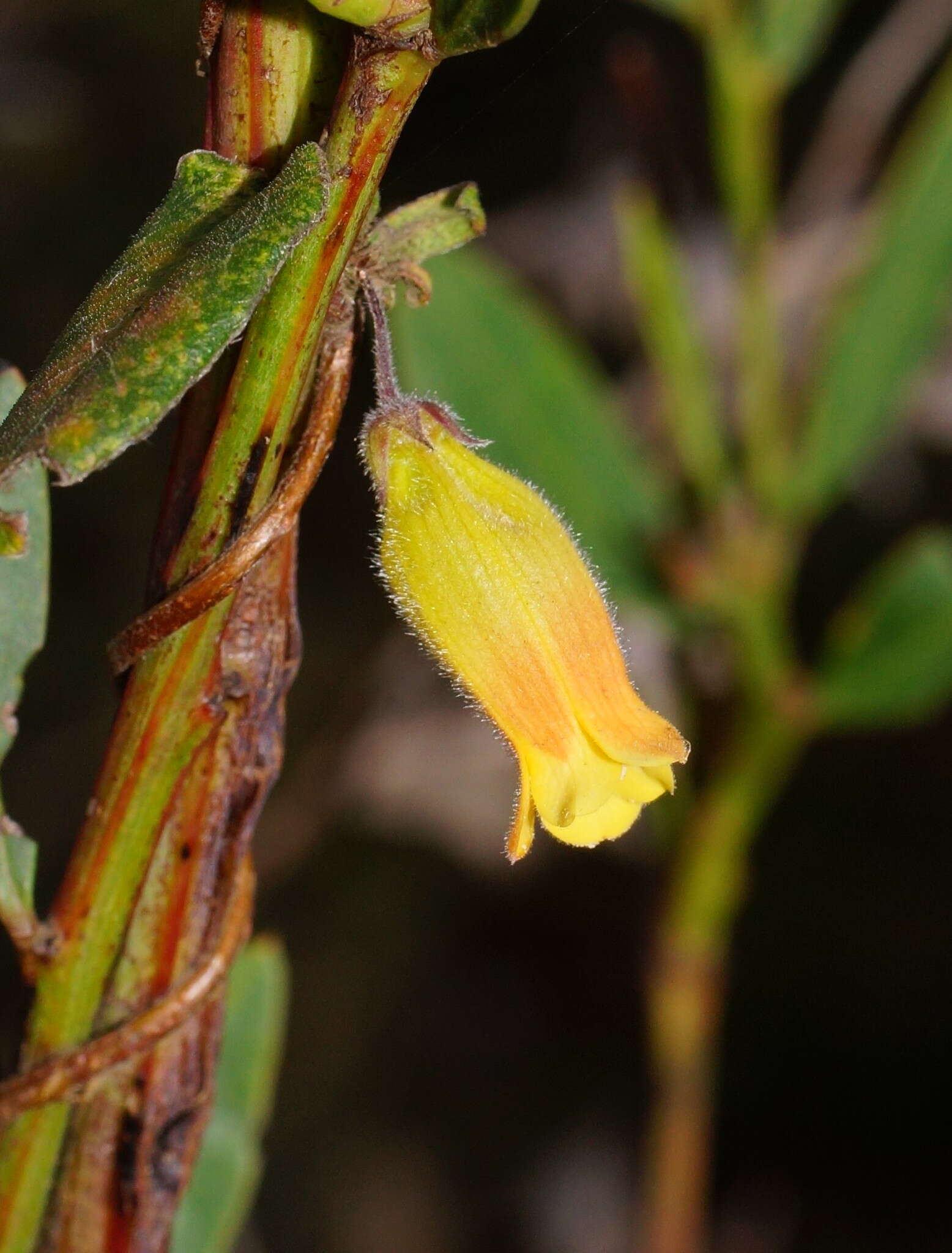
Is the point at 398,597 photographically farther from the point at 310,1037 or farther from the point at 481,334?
the point at 310,1037

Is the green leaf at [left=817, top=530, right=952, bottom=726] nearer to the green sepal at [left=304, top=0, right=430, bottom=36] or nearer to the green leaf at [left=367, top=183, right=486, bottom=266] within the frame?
the green leaf at [left=367, top=183, right=486, bottom=266]

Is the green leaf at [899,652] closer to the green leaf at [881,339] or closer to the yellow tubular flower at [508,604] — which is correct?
the green leaf at [881,339]

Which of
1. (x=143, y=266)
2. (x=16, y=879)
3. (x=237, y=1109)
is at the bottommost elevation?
(x=237, y=1109)

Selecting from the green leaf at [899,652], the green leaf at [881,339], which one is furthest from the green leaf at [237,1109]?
the green leaf at [881,339]

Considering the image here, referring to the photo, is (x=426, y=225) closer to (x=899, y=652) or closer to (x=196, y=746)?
(x=196, y=746)

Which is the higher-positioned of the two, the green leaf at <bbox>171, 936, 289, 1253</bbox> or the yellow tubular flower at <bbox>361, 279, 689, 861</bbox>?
the yellow tubular flower at <bbox>361, 279, 689, 861</bbox>

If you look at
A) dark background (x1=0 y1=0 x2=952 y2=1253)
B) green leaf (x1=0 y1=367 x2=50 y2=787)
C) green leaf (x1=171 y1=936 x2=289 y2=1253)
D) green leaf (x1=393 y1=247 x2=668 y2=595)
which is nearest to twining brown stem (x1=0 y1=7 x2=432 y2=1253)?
green leaf (x1=0 y1=367 x2=50 y2=787)

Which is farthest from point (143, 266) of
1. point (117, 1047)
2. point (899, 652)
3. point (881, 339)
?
point (881, 339)

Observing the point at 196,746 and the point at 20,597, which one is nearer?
the point at 196,746
